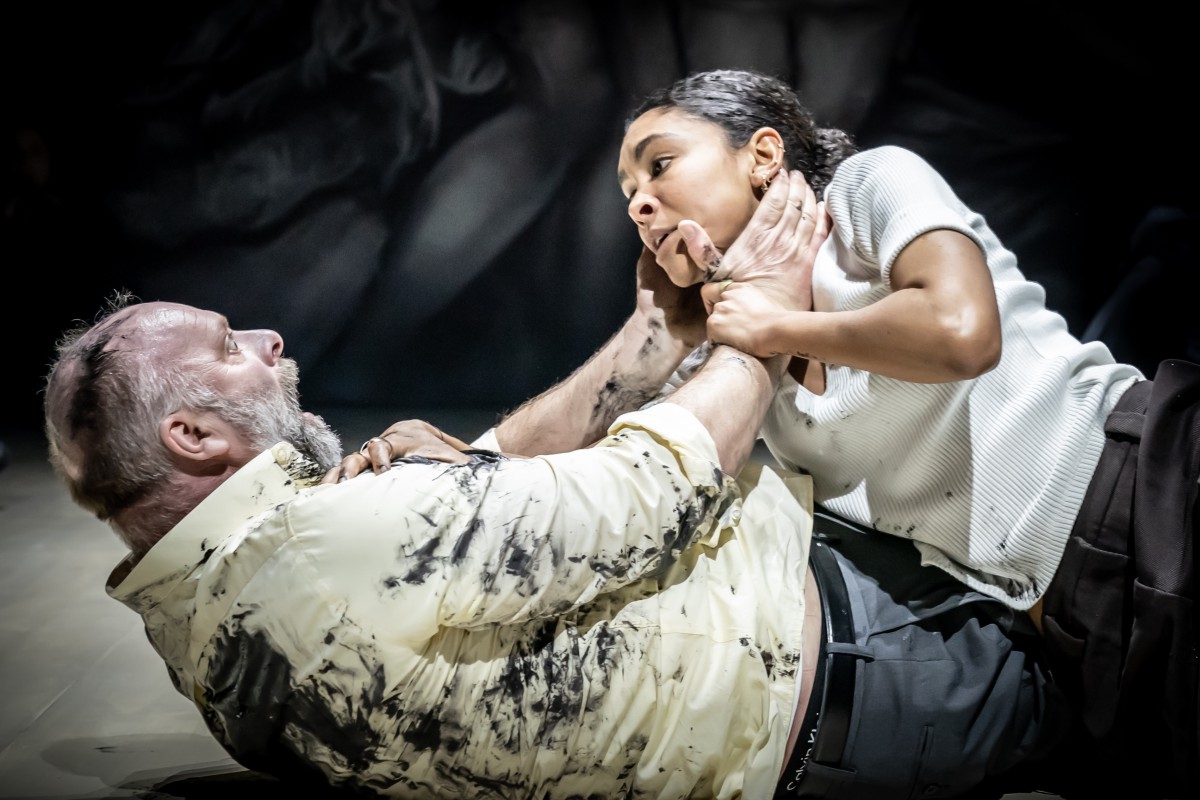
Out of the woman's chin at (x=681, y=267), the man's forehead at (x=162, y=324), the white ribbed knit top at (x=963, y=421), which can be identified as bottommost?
the white ribbed knit top at (x=963, y=421)

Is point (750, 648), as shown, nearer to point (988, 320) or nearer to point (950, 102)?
point (988, 320)

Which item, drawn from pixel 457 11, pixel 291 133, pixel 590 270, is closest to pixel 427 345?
pixel 590 270

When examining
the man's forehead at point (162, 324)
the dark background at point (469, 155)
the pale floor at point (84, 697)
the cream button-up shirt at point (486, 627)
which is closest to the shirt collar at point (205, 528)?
the cream button-up shirt at point (486, 627)

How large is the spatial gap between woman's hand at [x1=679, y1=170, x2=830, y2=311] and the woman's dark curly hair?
0.35 ft

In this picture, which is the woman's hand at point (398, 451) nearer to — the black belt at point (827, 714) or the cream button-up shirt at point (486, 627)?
the cream button-up shirt at point (486, 627)

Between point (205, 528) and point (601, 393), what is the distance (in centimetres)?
84

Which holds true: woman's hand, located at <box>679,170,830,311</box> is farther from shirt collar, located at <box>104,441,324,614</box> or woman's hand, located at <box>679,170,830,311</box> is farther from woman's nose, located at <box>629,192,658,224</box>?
shirt collar, located at <box>104,441,324,614</box>

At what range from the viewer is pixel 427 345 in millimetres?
4027

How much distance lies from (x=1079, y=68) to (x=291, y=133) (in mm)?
3034

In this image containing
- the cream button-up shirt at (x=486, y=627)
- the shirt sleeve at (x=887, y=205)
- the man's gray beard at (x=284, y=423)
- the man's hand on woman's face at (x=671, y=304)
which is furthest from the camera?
the man's hand on woman's face at (x=671, y=304)

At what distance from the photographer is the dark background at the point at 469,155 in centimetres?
363

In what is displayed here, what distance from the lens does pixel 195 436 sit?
4.31 ft

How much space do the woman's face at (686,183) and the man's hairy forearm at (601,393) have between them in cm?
24

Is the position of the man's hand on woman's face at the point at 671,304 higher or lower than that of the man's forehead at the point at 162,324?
lower
